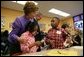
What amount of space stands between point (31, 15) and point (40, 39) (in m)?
0.12

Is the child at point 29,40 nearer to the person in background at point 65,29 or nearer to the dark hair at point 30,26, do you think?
the dark hair at point 30,26

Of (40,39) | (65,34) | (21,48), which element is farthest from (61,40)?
(21,48)

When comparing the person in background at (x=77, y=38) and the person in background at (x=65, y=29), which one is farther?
the person in background at (x=65, y=29)

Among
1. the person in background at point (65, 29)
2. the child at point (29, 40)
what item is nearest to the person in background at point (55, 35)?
the person in background at point (65, 29)

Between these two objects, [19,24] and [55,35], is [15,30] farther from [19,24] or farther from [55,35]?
[55,35]

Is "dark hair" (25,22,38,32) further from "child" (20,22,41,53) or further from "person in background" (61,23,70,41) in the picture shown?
"person in background" (61,23,70,41)

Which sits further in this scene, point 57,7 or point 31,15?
point 57,7

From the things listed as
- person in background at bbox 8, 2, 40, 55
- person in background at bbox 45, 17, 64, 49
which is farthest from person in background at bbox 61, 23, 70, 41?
person in background at bbox 8, 2, 40, 55

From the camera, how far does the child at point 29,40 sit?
2.04 feet

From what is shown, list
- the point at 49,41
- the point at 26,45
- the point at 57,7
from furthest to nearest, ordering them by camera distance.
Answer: the point at 57,7, the point at 49,41, the point at 26,45

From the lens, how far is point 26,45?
63cm

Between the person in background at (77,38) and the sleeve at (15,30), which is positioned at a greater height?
the sleeve at (15,30)

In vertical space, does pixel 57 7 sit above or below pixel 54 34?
above

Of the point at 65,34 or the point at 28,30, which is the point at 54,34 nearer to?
the point at 65,34
